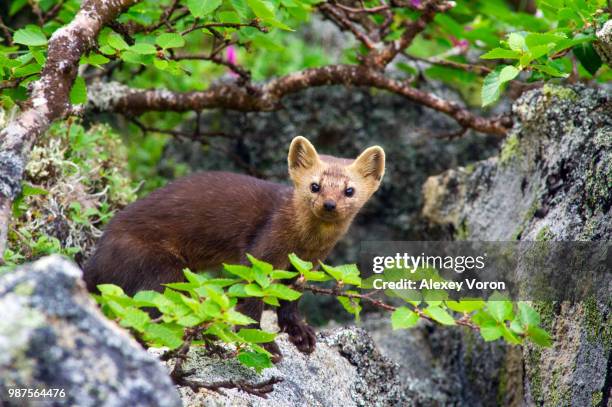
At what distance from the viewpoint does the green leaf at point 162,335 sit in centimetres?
307

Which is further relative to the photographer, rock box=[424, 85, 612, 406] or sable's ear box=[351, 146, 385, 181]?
sable's ear box=[351, 146, 385, 181]

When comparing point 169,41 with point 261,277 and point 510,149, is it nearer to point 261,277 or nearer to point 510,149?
point 261,277

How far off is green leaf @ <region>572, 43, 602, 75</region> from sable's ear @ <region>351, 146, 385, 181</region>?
1444 millimetres

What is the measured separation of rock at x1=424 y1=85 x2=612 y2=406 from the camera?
409cm

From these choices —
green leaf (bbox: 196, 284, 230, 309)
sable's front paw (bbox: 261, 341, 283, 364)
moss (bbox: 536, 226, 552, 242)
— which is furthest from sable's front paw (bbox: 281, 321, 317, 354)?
green leaf (bbox: 196, 284, 230, 309)

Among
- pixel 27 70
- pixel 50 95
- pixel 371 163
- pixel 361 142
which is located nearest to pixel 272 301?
pixel 50 95

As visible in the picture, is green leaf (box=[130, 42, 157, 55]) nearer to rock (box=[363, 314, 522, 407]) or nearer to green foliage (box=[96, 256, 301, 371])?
green foliage (box=[96, 256, 301, 371])

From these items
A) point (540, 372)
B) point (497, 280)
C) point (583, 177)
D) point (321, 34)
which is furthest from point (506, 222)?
point (321, 34)

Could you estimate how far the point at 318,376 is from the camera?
4.50 metres

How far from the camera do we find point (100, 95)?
6.77 meters

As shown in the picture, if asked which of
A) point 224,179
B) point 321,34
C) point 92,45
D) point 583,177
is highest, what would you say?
point 92,45

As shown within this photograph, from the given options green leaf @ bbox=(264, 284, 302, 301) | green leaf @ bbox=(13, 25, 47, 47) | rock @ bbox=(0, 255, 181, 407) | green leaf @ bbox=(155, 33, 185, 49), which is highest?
Answer: green leaf @ bbox=(13, 25, 47, 47)

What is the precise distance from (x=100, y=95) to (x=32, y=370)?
185 inches

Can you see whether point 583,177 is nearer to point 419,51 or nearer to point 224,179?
point 224,179
